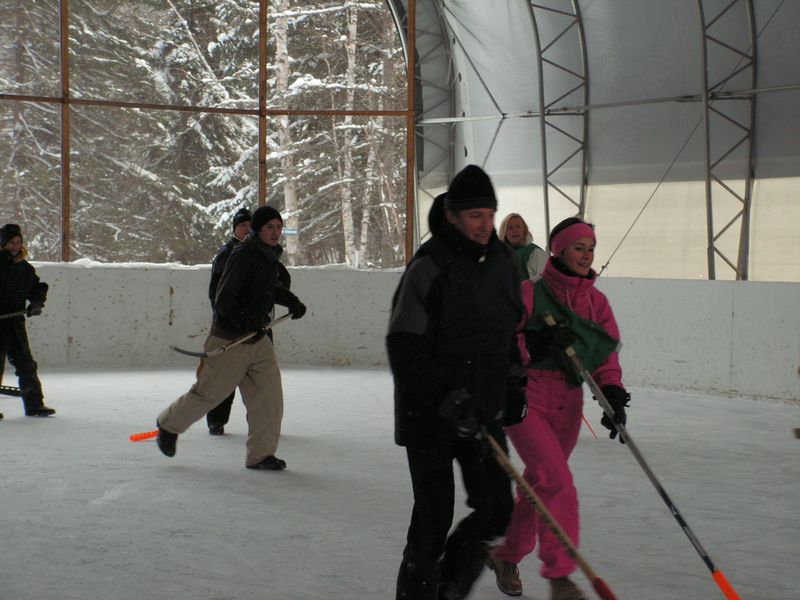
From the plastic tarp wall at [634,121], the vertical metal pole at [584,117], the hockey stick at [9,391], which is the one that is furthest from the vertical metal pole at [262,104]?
the hockey stick at [9,391]

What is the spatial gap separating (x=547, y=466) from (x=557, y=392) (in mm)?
321

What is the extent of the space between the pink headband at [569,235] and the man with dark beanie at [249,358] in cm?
265

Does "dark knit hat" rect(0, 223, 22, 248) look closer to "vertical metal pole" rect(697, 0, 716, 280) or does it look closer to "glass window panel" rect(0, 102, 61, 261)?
"vertical metal pole" rect(697, 0, 716, 280)

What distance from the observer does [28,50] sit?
23734 millimetres

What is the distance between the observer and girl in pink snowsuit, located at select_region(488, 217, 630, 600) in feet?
13.7

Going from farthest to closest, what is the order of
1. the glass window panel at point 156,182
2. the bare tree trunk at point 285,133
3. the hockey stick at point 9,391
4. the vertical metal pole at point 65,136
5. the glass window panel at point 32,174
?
the bare tree trunk at point 285,133
the glass window panel at point 156,182
the glass window panel at point 32,174
the vertical metal pole at point 65,136
the hockey stick at point 9,391

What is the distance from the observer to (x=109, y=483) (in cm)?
641

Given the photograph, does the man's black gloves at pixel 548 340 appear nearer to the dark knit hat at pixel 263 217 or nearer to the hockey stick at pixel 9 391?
the dark knit hat at pixel 263 217

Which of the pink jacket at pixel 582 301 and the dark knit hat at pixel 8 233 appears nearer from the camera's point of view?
the pink jacket at pixel 582 301

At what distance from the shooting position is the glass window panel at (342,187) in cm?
2650

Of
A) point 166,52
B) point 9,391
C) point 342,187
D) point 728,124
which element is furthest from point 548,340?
point 166,52

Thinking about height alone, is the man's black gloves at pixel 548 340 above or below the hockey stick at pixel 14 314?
above

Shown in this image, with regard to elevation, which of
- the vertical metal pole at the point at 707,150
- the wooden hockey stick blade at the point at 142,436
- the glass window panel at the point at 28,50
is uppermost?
the glass window panel at the point at 28,50

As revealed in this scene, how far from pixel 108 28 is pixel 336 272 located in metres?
14.2
